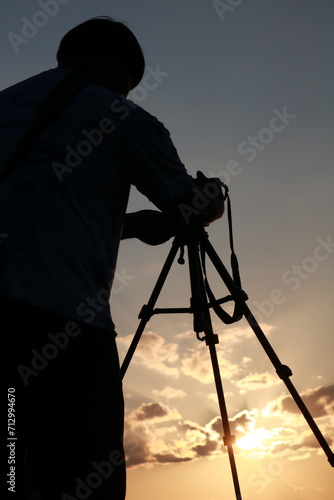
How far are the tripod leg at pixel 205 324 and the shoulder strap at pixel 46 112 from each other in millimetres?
1780

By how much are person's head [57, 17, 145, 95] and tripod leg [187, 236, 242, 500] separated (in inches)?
60.4

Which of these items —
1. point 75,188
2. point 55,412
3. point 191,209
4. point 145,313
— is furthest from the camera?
point 145,313

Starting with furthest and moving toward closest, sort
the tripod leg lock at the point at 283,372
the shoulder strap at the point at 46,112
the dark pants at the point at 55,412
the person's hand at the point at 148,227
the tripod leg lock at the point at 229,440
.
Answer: the tripod leg lock at the point at 229,440, the tripod leg lock at the point at 283,372, the person's hand at the point at 148,227, the shoulder strap at the point at 46,112, the dark pants at the point at 55,412

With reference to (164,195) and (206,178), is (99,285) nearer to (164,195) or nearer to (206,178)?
(164,195)

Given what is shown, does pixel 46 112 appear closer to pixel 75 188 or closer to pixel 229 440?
pixel 75 188

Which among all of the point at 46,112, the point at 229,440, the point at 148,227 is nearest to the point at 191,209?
the point at 46,112

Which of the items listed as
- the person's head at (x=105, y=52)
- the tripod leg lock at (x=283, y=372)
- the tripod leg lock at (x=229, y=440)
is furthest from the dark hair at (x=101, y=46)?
the tripod leg lock at (x=229, y=440)

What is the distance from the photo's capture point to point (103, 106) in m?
1.71

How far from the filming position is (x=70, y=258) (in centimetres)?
148

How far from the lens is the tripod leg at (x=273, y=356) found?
2701 millimetres

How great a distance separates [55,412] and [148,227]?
141 cm

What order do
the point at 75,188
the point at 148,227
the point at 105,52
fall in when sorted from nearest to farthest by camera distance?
the point at 75,188 → the point at 105,52 → the point at 148,227

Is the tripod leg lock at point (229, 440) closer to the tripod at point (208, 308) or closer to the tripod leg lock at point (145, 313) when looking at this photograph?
the tripod at point (208, 308)

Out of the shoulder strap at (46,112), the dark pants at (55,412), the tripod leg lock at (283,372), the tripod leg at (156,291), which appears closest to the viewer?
the dark pants at (55,412)
